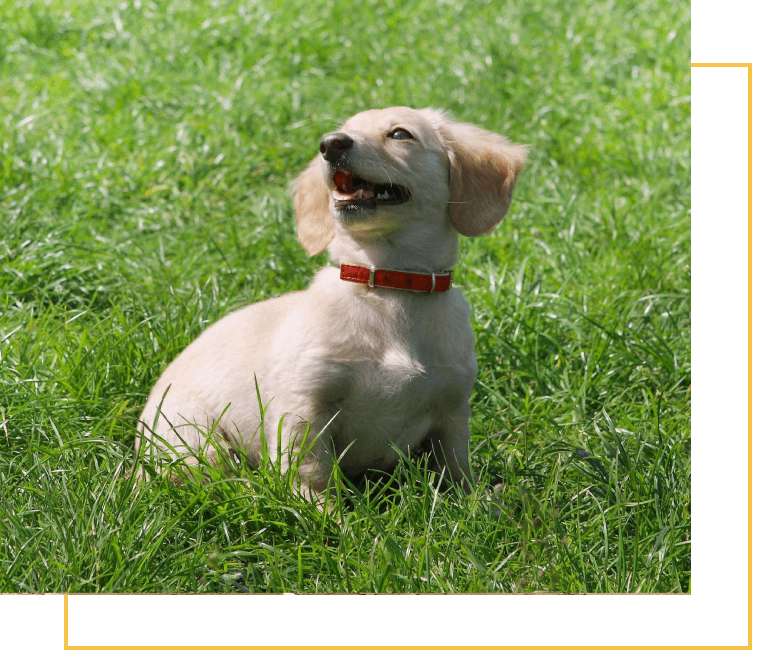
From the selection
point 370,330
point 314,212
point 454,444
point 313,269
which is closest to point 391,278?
point 370,330

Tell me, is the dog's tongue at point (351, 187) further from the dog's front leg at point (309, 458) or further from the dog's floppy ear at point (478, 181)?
the dog's front leg at point (309, 458)

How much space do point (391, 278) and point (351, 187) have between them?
0.95 feet

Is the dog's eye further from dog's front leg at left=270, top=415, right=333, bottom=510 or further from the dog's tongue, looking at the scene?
dog's front leg at left=270, top=415, right=333, bottom=510

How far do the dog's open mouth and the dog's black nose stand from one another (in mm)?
80

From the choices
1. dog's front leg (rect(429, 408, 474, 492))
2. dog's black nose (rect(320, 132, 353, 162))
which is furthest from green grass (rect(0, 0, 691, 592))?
dog's black nose (rect(320, 132, 353, 162))

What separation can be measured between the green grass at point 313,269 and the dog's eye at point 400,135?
985 mm

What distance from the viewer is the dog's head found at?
7.75 ft

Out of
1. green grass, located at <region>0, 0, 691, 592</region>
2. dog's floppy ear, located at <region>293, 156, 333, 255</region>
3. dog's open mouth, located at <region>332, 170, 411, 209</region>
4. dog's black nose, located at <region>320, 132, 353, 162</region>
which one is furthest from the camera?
dog's floppy ear, located at <region>293, 156, 333, 255</region>

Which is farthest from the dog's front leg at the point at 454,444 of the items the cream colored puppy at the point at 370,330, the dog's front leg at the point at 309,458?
the dog's front leg at the point at 309,458

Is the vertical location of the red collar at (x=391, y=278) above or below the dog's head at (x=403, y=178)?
below

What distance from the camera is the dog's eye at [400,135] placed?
2474 millimetres

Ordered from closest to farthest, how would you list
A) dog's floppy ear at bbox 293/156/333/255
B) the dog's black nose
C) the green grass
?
the green grass → the dog's black nose → dog's floppy ear at bbox 293/156/333/255

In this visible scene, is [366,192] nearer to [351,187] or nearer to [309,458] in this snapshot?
[351,187]
